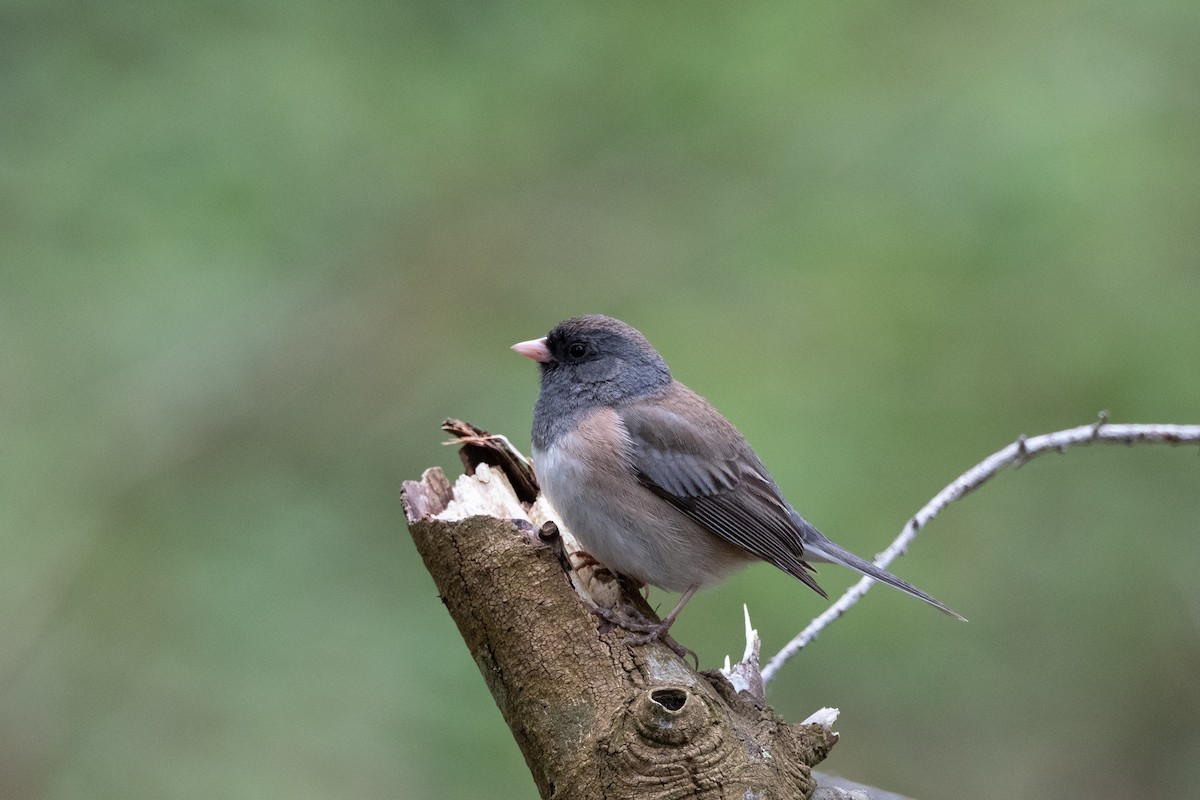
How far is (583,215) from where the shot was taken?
22.9 feet

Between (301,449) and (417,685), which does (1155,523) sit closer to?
(417,685)

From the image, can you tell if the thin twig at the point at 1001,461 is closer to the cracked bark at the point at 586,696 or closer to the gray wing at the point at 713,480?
the cracked bark at the point at 586,696

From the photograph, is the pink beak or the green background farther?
the green background

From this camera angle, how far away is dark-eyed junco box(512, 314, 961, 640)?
3035 millimetres

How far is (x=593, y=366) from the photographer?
3.42m

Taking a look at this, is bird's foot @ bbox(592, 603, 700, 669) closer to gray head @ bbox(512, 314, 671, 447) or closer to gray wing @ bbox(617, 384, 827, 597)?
gray wing @ bbox(617, 384, 827, 597)

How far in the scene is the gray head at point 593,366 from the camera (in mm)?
3355

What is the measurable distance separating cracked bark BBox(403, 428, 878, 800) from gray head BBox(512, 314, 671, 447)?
865 millimetres

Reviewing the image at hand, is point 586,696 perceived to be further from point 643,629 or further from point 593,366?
point 593,366

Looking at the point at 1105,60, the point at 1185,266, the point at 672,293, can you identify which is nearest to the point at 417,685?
the point at 672,293

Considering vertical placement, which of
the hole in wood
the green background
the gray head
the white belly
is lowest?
the hole in wood

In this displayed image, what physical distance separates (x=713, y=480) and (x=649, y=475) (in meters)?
0.19

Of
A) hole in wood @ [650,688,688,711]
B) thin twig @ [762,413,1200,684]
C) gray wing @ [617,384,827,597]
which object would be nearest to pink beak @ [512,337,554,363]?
gray wing @ [617,384,827,597]

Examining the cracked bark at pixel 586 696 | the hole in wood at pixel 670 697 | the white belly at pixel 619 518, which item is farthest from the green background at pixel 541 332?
the hole in wood at pixel 670 697
